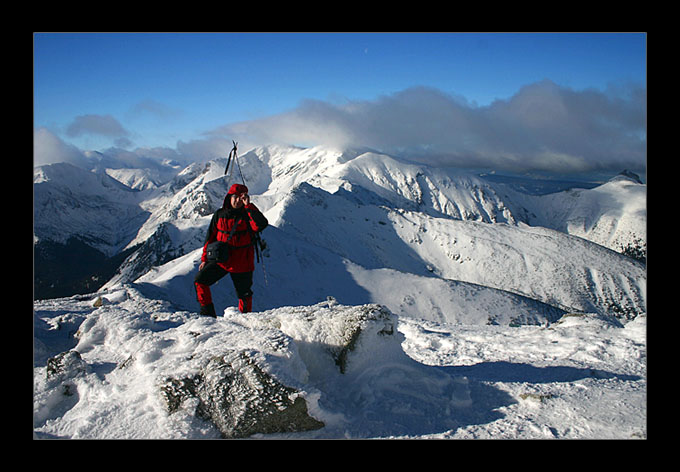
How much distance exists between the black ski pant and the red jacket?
0.48 ft

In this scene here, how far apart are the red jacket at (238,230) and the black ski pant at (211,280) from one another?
146mm

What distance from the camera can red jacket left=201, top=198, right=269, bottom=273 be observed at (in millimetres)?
9242

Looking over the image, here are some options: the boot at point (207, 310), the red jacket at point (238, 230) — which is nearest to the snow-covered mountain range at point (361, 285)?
the boot at point (207, 310)

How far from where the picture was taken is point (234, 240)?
933cm

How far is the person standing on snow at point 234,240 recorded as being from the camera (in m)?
9.21

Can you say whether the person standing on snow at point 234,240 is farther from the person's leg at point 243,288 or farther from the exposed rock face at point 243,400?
the exposed rock face at point 243,400

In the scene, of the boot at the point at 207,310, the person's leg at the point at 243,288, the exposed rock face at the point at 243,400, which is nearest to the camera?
the exposed rock face at the point at 243,400

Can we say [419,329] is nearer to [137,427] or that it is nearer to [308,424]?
[308,424]

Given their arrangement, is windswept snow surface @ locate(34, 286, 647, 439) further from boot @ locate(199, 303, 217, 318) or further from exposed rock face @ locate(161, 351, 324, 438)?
boot @ locate(199, 303, 217, 318)

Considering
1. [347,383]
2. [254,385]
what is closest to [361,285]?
[347,383]

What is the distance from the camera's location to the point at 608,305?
87.8 meters

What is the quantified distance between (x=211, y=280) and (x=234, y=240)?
1.08 metres
